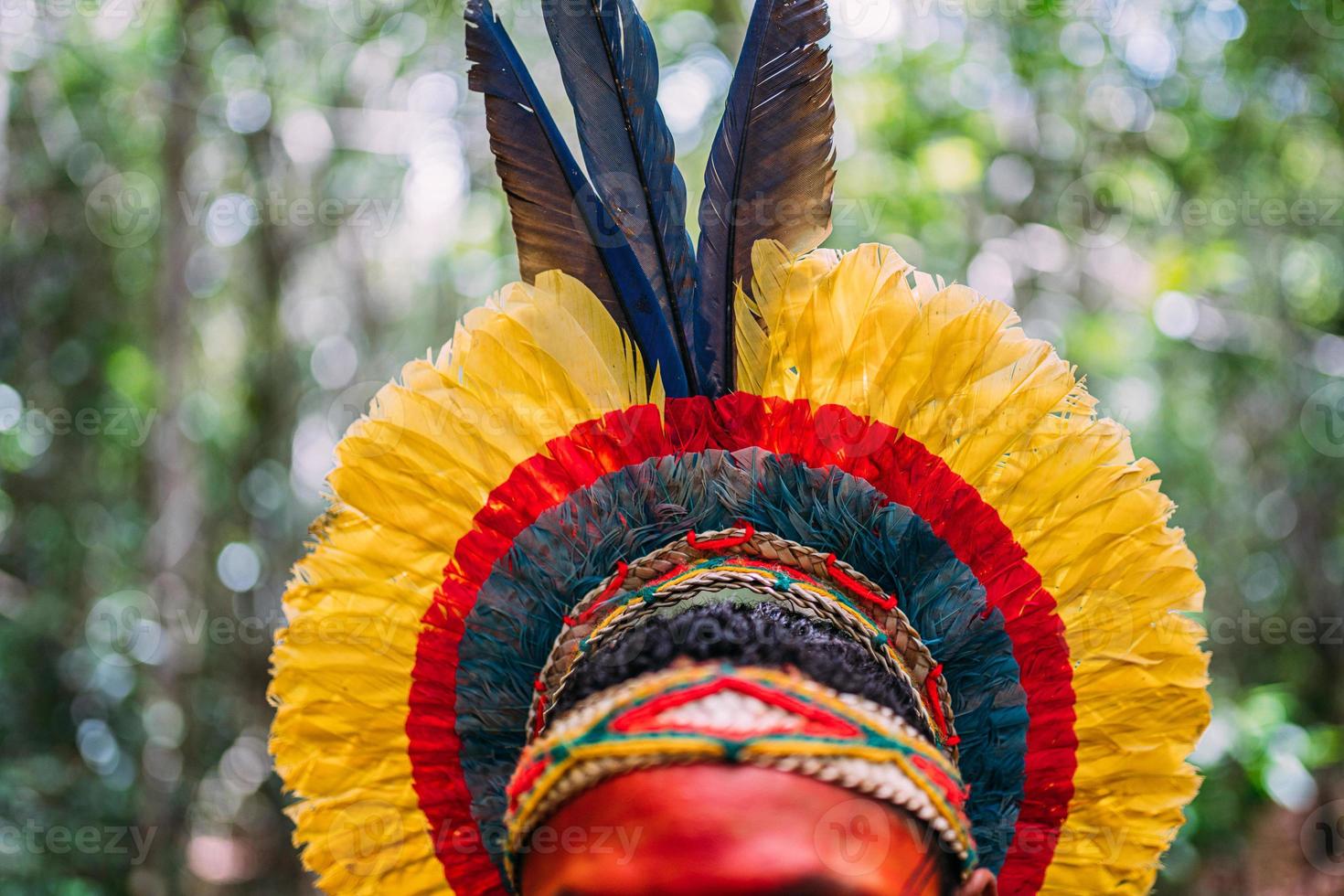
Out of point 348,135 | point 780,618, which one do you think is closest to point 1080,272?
point 348,135

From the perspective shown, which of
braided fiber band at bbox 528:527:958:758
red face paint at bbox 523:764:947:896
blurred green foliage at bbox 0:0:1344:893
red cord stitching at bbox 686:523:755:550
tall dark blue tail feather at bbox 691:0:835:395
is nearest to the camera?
red face paint at bbox 523:764:947:896

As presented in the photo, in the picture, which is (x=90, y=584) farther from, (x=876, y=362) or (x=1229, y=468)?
(x=1229, y=468)

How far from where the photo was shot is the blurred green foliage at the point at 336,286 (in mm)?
6449

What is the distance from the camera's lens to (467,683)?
1.88 meters

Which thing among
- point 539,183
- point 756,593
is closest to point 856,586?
point 756,593

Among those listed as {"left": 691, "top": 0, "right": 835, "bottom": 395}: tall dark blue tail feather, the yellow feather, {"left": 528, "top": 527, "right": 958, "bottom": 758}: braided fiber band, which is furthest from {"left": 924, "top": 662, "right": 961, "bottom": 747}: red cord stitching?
{"left": 691, "top": 0, "right": 835, "bottom": 395}: tall dark blue tail feather

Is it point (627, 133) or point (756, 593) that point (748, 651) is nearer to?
point (756, 593)

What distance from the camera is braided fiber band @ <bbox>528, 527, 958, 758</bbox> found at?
1.69 meters

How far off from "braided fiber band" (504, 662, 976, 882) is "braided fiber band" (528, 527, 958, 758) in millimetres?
189

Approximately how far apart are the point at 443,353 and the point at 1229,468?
12.2 meters

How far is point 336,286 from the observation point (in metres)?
11.5

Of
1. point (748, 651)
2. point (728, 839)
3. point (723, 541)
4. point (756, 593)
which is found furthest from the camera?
point (723, 541)

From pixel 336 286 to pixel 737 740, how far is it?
433 inches

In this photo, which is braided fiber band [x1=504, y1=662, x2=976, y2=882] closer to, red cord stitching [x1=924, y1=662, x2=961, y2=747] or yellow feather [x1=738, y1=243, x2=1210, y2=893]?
red cord stitching [x1=924, y1=662, x2=961, y2=747]
